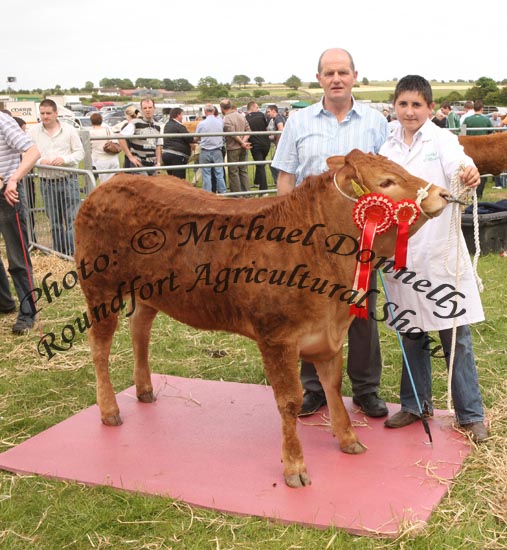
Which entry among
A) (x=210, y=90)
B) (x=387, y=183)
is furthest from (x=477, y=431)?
(x=210, y=90)

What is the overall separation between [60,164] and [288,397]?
20.3 feet

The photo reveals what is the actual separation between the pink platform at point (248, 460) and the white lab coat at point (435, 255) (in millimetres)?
708

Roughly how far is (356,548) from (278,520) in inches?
15.0

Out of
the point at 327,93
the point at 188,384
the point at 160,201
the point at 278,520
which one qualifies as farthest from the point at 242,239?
the point at 188,384

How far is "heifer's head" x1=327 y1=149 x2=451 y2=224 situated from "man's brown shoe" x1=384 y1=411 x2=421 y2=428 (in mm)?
1339

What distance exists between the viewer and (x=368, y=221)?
296 centimetres

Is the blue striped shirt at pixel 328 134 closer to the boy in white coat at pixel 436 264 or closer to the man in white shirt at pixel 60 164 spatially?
the boy in white coat at pixel 436 264

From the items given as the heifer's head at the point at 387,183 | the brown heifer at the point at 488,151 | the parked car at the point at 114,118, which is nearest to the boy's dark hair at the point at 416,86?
the heifer's head at the point at 387,183

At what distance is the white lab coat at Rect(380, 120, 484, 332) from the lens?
11.2 ft

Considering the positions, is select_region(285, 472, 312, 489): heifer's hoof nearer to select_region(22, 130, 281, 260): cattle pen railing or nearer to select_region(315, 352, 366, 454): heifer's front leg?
select_region(315, 352, 366, 454): heifer's front leg

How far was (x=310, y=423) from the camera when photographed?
3.95 meters

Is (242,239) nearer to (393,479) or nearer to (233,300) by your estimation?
(233,300)

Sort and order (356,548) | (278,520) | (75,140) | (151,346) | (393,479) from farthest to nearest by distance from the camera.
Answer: (75,140)
(151,346)
(393,479)
(278,520)
(356,548)

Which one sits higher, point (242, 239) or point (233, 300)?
point (242, 239)
